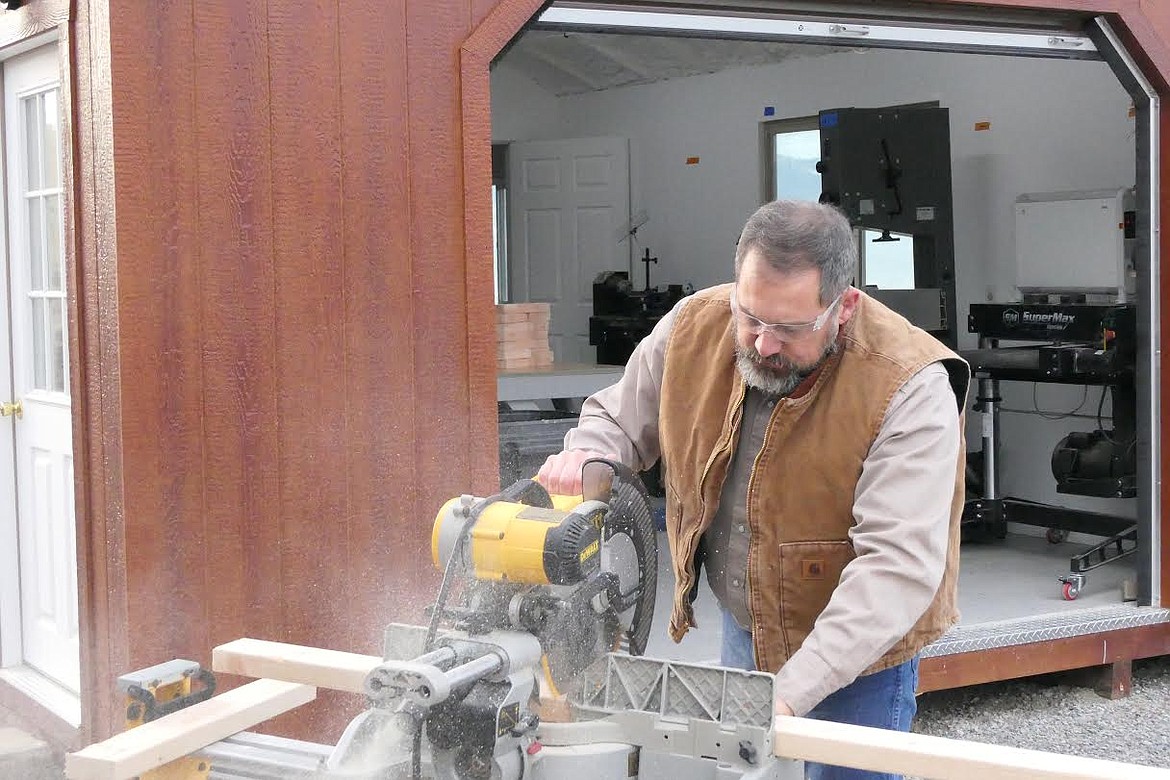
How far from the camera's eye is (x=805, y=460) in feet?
8.12

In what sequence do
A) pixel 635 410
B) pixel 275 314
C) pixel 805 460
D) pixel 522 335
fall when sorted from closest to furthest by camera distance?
1. pixel 805 460
2. pixel 635 410
3. pixel 275 314
4. pixel 522 335

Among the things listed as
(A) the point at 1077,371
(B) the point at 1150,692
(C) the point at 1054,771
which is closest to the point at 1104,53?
(A) the point at 1077,371

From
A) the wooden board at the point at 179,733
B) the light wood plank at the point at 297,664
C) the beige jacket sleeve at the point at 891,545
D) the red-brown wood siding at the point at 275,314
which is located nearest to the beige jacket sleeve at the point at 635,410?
the beige jacket sleeve at the point at 891,545

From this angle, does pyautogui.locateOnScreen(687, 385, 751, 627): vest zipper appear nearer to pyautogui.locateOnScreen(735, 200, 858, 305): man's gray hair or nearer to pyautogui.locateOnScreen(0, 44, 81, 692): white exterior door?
pyautogui.locateOnScreen(735, 200, 858, 305): man's gray hair

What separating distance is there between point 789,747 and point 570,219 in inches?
348

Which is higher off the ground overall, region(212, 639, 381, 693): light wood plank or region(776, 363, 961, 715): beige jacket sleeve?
region(776, 363, 961, 715): beige jacket sleeve

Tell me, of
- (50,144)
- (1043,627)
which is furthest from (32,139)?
(1043,627)

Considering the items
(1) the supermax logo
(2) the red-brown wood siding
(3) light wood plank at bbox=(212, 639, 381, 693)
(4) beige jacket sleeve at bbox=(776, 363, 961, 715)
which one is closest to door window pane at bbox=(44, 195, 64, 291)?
(2) the red-brown wood siding

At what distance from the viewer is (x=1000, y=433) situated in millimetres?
8023

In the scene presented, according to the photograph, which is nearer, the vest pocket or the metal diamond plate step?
the vest pocket

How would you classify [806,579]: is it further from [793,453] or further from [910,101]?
[910,101]

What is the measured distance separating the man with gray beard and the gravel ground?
103 inches

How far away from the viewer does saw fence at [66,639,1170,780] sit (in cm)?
183

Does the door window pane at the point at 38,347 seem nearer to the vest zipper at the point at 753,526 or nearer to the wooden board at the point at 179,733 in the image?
the wooden board at the point at 179,733
